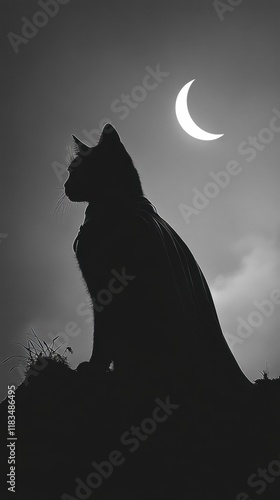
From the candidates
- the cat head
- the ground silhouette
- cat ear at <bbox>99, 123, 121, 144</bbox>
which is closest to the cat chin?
the cat head

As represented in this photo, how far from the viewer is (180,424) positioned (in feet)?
9.56

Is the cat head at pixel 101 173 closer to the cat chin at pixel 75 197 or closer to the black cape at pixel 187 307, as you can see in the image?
the cat chin at pixel 75 197

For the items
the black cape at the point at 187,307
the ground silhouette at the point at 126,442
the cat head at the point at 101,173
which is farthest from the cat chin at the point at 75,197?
the ground silhouette at the point at 126,442

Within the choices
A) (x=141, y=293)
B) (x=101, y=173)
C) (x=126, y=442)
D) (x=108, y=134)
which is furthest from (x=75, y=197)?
(x=126, y=442)

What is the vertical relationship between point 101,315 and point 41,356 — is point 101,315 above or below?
above

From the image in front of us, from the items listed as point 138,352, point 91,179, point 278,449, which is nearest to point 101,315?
point 138,352

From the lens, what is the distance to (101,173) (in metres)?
4.17

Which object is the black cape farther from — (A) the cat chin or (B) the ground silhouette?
(B) the ground silhouette

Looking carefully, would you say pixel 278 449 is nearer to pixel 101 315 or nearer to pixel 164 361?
pixel 164 361

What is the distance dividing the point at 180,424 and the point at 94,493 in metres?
0.63

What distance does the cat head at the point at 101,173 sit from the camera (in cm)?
410

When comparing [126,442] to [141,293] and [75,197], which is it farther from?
[75,197]

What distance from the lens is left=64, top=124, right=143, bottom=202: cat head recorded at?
13.5ft

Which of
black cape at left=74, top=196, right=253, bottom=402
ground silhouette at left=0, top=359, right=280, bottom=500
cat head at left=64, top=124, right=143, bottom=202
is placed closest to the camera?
ground silhouette at left=0, top=359, right=280, bottom=500
